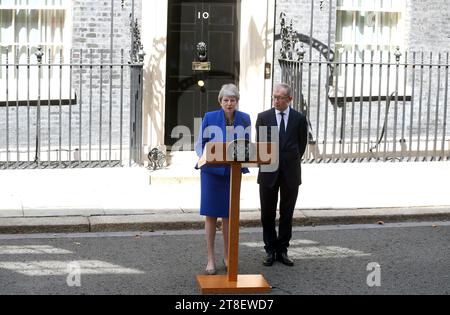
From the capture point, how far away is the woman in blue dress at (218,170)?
8883 mm

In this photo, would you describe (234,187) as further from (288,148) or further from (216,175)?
(288,148)

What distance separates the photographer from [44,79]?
1368cm

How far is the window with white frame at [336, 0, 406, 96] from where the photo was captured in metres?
14.9

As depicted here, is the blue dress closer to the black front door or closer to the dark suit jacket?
the dark suit jacket

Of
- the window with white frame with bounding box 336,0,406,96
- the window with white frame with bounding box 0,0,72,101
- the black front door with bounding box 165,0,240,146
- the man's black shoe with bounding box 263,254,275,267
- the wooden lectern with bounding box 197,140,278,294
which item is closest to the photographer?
the wooden lectern with bounding box 197,140,278,294

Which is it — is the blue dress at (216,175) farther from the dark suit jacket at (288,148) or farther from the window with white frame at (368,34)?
the window with white frame at (368,34)

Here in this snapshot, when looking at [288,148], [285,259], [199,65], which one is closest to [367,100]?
[199,65]

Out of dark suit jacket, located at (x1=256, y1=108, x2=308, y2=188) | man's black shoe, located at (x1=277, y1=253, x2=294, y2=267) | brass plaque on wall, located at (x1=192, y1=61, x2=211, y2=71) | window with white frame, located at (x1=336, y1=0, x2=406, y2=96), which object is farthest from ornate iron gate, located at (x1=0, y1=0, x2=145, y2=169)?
man's black shoe, located at (x1=277, y1=253, x2=294, y2=267)

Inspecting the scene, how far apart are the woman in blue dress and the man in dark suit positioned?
1.27 ft

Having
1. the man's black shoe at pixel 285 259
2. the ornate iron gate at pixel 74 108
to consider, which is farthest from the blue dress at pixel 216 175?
the ornate iron gate at pixel 74 108

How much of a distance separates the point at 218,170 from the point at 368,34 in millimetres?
6924

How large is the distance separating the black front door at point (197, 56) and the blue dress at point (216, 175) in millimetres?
5173
